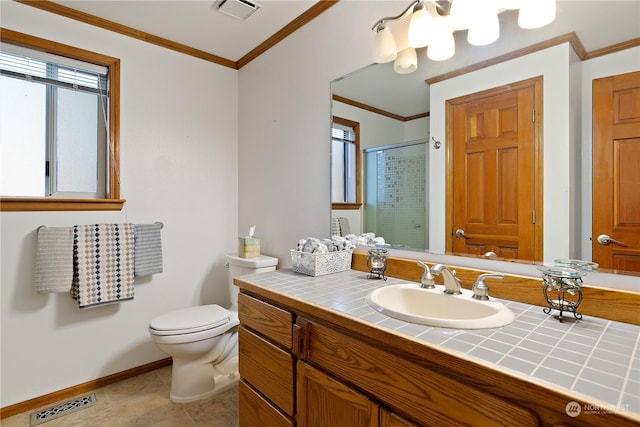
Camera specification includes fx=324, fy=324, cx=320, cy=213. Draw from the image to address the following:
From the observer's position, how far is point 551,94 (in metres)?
1.03

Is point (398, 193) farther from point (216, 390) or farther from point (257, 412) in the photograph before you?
point (216, 390)

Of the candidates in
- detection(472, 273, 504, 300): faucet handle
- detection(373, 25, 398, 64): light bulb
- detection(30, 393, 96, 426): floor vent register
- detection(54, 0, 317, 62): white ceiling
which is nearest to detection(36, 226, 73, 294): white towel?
detection(30, 393, 96, 426): floor vent register

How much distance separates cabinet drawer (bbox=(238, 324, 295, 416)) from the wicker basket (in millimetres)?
353

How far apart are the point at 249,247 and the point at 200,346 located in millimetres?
683

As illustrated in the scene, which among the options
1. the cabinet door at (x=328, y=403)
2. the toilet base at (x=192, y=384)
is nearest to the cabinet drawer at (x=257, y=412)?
the cabinet door at (x=328, y=403)

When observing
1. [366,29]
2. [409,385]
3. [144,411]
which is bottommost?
[144,411]

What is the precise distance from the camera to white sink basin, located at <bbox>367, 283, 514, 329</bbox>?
32.9 inches

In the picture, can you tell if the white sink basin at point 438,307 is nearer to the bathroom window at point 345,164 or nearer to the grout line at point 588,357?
the grout line at point 588,357

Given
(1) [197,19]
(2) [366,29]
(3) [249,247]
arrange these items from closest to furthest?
(2) [366,29] → (1) [197,19] → (3) [249,247]

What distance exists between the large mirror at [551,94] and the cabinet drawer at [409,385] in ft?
2.07

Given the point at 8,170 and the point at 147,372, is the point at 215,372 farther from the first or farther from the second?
the point at 8,170

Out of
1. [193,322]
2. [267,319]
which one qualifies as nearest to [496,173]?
[267,319]

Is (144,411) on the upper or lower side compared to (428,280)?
lower

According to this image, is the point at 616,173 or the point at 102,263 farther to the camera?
the point at 102,263
